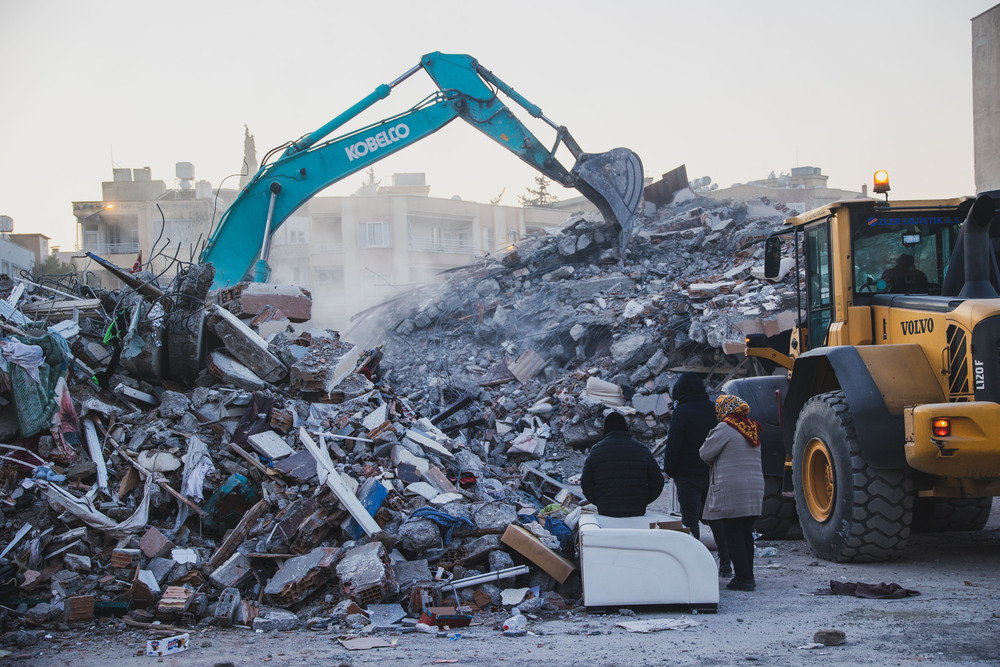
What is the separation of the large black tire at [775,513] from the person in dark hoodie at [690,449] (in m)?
1.34

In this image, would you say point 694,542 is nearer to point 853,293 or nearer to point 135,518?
point 853,293

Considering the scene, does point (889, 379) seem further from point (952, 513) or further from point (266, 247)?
point (266, 247)

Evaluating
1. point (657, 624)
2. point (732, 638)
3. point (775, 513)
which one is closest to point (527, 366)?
point (775, 513)

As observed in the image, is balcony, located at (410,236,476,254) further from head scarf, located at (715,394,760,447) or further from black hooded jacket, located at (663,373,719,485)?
head scarf, located at (715,394,760,447)

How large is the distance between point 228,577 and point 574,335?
8.58 metres

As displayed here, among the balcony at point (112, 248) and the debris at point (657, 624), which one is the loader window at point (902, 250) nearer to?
the debris at point (657, 624)

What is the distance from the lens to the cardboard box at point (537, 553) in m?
5.95

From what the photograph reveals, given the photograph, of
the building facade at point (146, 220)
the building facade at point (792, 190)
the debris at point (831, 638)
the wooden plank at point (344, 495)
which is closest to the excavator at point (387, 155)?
the wooden plank at point (344, 495)

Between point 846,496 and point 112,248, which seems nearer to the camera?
point 846,496

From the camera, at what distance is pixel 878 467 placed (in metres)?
5.85

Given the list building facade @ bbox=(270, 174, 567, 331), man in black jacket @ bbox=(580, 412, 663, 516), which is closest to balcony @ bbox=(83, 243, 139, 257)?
building facade @ bbox=(270, 174, 567, 331)

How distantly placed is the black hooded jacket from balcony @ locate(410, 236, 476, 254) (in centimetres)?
3238

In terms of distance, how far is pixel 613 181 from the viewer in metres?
15.3

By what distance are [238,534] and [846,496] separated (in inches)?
179
